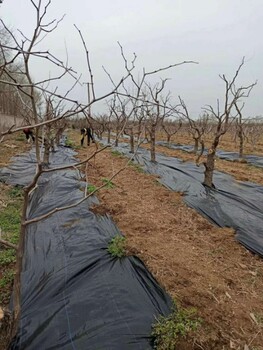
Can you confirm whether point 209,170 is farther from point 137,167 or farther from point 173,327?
point 173,327

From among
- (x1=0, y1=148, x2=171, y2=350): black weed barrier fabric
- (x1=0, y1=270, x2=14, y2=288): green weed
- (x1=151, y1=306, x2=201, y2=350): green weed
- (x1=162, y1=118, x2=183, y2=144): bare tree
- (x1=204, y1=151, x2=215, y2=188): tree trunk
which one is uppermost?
(x1=162, y1=118, x2=183, y2=144): bare tree

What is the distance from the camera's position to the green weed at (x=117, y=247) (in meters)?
3.57

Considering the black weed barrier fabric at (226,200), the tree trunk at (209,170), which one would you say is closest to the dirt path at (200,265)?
the black weed barrier fabric at (226,200)

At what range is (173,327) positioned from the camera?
8.10ft

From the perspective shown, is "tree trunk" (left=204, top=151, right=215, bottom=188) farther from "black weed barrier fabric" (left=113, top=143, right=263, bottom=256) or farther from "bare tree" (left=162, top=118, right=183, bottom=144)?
"bare tree" (left=162, top=118, right=183, bottom=144)

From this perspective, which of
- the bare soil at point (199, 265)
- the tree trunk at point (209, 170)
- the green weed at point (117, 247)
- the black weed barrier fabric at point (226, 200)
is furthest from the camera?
the tree trunk at point (209, 170)

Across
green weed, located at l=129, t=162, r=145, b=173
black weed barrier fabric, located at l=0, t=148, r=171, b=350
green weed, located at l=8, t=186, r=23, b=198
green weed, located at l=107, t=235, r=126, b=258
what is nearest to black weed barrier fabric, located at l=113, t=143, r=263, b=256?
green weed, located at l=129, t=162, r=145, b=173

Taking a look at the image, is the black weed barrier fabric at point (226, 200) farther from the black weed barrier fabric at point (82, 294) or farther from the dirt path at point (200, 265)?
the black weed barrier fabric at point (82, 294)

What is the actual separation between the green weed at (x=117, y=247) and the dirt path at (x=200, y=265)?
153mm

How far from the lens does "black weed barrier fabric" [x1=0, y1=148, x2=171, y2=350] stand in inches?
90.6

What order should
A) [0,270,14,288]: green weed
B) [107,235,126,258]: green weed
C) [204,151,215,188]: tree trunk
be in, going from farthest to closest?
1. [204,151,215,188]: tree trunk
2. [107,235,126,258]: green weed
3. [0,270,14,288]: green weed

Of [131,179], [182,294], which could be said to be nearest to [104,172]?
[131,179]

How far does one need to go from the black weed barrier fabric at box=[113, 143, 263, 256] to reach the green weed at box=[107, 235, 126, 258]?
204cm

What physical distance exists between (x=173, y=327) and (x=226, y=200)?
4524mm
